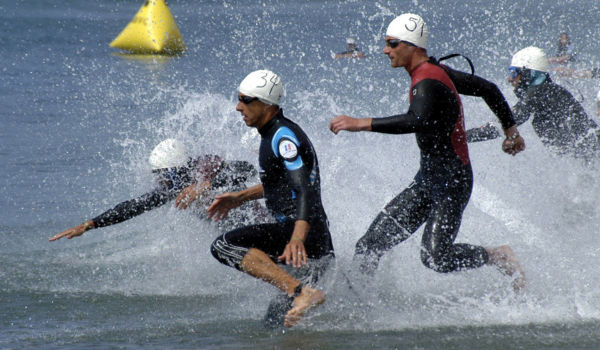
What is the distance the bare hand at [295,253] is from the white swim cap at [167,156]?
7.49 feet

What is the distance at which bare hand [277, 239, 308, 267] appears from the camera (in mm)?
4348

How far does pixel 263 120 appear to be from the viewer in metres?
4.87

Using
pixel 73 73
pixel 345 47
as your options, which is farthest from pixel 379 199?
pixel 345 47

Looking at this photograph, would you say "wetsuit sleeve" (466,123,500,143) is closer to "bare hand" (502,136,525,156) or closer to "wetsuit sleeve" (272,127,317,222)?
"bare hand" (502,136,525,156)

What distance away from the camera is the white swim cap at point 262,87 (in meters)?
4.80

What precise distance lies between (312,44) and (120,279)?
27.4 m

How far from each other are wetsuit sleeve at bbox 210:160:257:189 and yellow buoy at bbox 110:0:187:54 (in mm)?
24119

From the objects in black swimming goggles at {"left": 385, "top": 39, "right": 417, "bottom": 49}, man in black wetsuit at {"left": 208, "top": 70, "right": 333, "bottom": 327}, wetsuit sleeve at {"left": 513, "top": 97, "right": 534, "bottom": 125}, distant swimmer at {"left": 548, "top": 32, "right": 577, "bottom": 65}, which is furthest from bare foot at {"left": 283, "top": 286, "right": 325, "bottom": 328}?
distant swimmer at {"left": 548, "top": 32, "right": 577, "bottom": 65}

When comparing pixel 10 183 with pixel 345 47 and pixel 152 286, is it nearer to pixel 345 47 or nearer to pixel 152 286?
pixel 152 286

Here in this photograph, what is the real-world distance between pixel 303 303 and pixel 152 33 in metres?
26.4

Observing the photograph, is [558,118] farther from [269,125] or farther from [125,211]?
[125,211]

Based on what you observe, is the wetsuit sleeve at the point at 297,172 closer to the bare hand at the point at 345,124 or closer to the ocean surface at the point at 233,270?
the bare hand at the point at 345,124

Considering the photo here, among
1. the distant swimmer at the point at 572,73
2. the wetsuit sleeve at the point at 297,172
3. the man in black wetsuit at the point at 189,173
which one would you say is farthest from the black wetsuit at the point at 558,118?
the distant swimmer at the point at 572,73

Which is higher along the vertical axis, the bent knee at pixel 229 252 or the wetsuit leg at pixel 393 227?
the wetsuit leg at pixel 393 227
